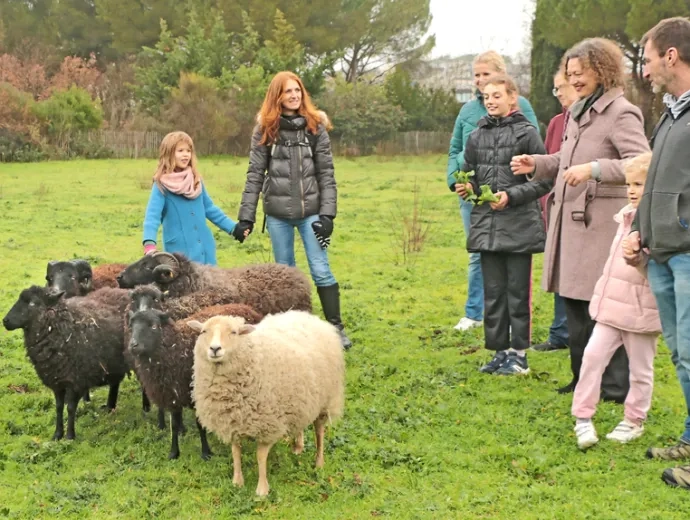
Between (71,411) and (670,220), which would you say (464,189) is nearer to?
(670,220)

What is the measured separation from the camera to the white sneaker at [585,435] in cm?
524

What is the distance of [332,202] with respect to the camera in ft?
24.6

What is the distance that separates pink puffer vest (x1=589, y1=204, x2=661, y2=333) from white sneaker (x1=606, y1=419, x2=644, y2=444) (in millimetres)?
722

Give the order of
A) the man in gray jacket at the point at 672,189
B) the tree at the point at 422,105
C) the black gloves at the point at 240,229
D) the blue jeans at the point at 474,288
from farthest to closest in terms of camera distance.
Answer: the tree at the point at 422,105 < the blue jeans at the point at 474,288 < the black gloves at the point at 240,229 < the man in gray jacket at the point at 672,189

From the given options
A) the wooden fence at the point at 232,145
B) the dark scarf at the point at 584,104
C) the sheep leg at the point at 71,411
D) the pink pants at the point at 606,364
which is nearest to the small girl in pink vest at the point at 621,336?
the pink pants at the point at 606,364

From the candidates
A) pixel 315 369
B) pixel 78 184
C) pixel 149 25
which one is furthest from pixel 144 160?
pixel 315 369

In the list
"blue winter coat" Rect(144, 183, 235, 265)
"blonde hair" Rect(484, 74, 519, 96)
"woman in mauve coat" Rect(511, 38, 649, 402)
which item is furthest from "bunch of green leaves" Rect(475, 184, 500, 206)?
"blue winter coat" Rect(144, 183, 235, 265)

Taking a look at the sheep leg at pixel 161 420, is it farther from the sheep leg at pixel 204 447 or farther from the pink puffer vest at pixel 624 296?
the pink puffer vest at pixel 624 296

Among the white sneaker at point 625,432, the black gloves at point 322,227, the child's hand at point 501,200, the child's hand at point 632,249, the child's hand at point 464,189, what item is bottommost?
the white sneaker at point 625,432

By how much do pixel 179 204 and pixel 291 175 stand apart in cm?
110

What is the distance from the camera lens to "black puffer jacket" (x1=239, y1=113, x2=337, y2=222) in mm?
7312

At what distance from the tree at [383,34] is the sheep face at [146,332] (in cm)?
5020

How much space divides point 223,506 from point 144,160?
3435 centimetres

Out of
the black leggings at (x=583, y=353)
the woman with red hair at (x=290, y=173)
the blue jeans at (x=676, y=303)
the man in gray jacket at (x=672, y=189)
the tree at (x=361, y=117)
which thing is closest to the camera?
the man in gray jacket at (x=672, y=189)
